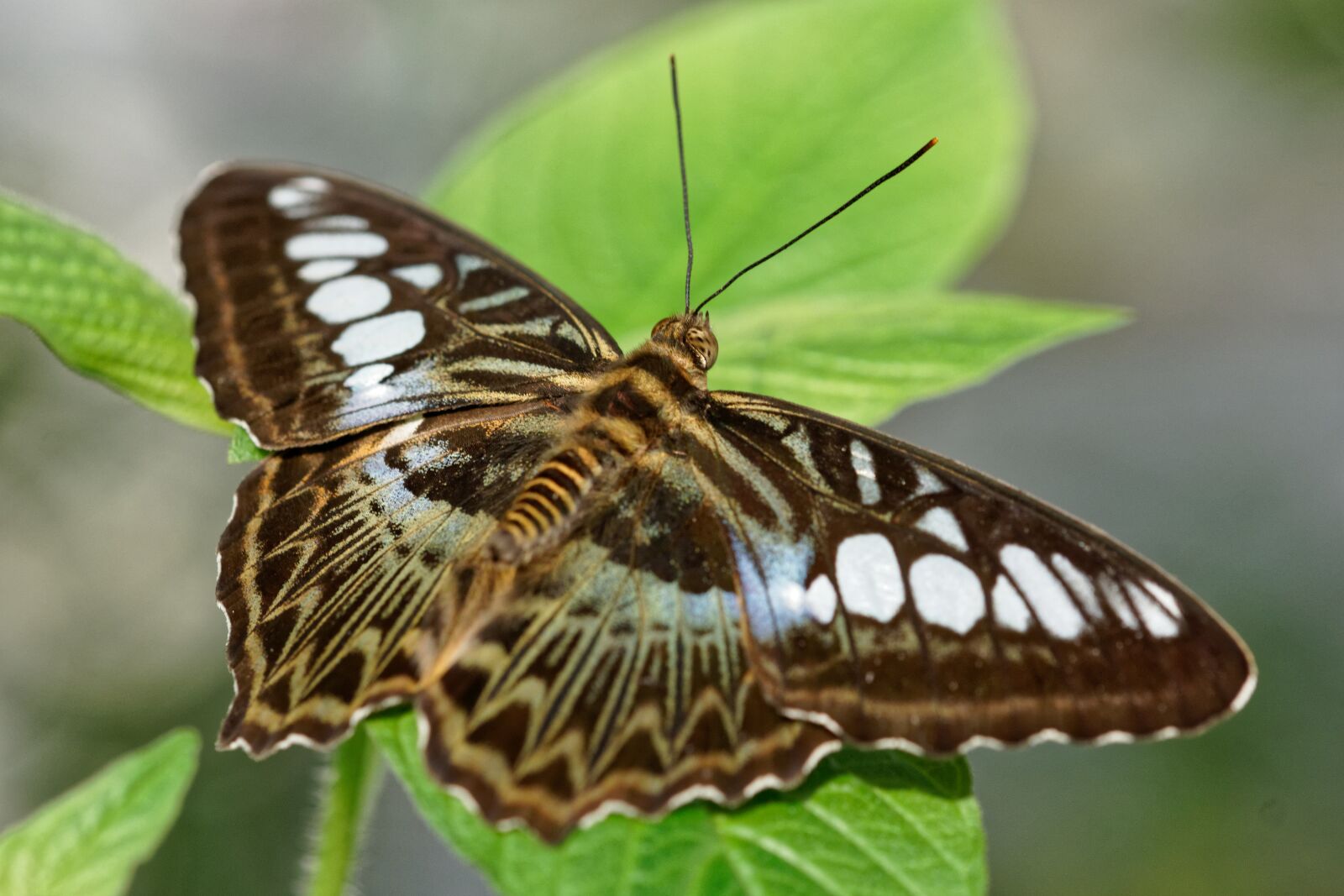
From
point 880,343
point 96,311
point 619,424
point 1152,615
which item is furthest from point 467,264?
point 1152,615

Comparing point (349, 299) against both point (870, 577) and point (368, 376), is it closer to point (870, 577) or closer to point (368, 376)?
point (368, 376)

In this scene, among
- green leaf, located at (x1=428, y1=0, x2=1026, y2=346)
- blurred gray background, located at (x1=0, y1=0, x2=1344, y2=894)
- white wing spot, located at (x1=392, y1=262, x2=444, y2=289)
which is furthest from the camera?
blurred gray background, located at (x1=0, y1=0, x2=1344, y2=894)

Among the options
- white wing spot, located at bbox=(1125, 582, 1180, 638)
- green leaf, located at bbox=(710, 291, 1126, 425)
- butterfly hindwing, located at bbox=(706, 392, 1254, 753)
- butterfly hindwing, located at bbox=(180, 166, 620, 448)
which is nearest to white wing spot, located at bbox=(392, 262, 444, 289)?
butterfly hindwing, located at bbox=(180, 166, 620, 448)

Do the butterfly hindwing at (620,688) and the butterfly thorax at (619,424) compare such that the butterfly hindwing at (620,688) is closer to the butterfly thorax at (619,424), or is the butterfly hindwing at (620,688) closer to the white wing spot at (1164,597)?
the butterfly thorax at (619,424)

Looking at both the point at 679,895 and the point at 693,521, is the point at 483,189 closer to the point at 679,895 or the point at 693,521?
the point at 693,521

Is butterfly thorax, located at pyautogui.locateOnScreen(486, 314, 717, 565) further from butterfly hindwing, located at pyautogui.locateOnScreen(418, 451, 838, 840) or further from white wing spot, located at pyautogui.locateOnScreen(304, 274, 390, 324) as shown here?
white wing spot, located at pyautogui.locateOnScreen(304, 274, 390, 324)

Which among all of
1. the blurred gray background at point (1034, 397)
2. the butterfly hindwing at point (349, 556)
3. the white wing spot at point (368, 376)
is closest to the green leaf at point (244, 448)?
the butterfly hindwing at point (349, 556)
